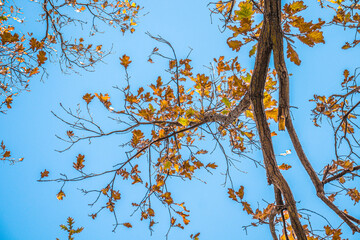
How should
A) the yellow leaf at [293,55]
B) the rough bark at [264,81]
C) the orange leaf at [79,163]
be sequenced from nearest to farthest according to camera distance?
the rough bark at [264,81], the yellow leaf at [293,55], the orange leaf at [79,163]

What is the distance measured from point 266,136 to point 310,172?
55 centimetres

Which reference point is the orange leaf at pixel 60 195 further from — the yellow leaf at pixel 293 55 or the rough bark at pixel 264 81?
the yellow leaf at pixel 293 55

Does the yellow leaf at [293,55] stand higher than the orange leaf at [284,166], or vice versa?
the yellow leaf at [293,55]

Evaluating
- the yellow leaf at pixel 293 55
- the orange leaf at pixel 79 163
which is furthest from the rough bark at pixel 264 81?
the orange leaf at pixel 79 163

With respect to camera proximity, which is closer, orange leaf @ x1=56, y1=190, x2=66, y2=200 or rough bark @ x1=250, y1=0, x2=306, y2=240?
rough bark @ x1=250, y1=0, x2=306, y2=240

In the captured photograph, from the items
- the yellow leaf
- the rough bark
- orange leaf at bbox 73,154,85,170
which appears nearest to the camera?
the rough bark

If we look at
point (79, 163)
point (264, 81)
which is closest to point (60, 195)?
point (79, 163)

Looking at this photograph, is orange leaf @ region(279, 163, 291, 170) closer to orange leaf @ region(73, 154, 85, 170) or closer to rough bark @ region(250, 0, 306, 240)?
rough bark @ region(250, 0, 306, 240)

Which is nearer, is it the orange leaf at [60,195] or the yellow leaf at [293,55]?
the yellow leaf at [293,55]

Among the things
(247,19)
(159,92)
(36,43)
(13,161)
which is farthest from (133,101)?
(13,161)

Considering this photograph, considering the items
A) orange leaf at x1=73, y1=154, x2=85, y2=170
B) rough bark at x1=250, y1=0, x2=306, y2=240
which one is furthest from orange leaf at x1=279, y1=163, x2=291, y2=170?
orange leaf at x1=73, y1=154, x2=85, y2=170

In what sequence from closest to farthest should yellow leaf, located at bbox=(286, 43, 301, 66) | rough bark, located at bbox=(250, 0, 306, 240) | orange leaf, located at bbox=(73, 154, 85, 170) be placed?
1. rough bark, located at bbox=(250, 0, 306, 240)
2. yellow leaf, located at bbox=(286, 43, 301, 66)
3. orange leaf, located at bbox=(73, 154, 85, 170)

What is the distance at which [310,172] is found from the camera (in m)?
1.81

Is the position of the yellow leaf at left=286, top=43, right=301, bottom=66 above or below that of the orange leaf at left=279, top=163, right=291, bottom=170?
above
